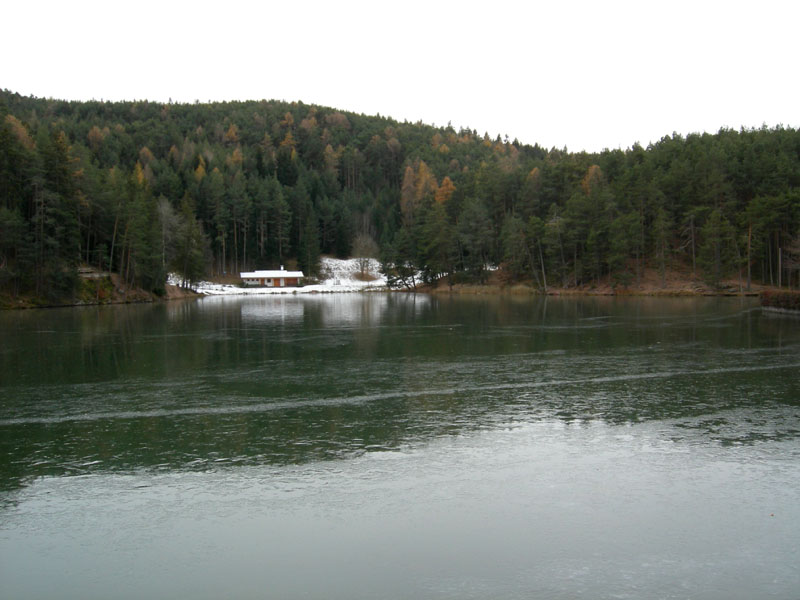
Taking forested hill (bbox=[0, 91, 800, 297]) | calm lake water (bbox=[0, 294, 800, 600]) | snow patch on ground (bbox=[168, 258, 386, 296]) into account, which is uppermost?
forested hill (bbox=[0, 91, 800, 297])

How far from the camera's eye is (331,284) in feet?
398

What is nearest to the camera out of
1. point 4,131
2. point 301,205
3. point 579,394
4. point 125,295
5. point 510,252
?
point 579,394

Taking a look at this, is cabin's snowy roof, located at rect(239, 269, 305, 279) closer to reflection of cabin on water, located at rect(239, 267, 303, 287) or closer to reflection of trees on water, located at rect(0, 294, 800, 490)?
reflection of cabin on water, located at rect(239, 267, 303, 287)

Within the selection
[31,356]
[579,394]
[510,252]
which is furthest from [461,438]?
[510,252]

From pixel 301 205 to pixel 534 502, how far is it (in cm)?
12681

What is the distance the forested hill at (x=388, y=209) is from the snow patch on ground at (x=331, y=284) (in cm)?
367

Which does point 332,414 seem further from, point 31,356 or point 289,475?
point 31,356

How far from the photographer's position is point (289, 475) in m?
9.89

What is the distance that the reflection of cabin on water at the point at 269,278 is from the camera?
117 meters

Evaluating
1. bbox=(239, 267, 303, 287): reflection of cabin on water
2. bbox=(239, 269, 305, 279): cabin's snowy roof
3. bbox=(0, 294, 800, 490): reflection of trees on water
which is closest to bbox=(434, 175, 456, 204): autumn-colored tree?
bbox=(239, 267, 303, 287): reflection of cabin on water

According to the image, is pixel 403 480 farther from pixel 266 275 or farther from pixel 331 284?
pixel 331 284

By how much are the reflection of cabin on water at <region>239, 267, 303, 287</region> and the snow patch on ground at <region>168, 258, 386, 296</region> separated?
11.0 feet

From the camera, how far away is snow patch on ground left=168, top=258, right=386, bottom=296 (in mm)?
104688

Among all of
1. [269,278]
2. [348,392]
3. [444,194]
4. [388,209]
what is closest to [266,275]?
[269,278]
